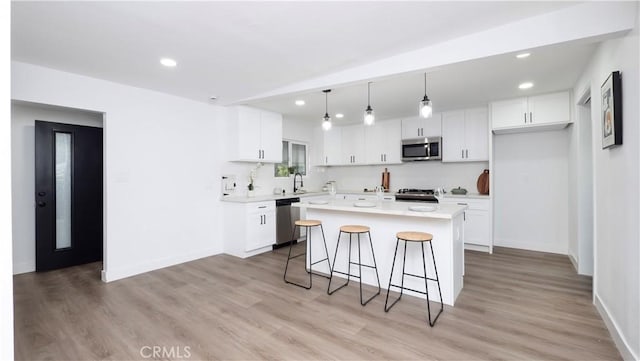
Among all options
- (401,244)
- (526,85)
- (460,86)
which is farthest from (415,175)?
(401,244)

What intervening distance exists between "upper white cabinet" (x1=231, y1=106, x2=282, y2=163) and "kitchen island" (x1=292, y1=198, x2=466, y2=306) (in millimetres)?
1773

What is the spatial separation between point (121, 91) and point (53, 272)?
103 inches

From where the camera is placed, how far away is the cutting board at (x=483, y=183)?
4966 mm

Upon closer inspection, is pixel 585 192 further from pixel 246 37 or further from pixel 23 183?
pixel 23 183

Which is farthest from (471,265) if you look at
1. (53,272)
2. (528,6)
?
(53,272)

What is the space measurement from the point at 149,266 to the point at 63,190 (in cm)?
170

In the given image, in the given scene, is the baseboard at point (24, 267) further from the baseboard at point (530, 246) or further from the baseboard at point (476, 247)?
the baseboard at point (530, 246)

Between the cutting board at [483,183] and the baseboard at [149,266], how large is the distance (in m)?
4.63

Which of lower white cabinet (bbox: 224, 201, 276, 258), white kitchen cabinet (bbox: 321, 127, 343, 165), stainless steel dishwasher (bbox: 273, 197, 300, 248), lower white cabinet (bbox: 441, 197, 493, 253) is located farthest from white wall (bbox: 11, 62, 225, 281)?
lower white cabinet (bbox: 441, 197, 493, 253)

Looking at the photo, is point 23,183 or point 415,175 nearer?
point 23,183

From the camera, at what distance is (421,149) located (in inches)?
215

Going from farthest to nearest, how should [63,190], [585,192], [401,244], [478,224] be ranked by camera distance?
[478,224]
[63,190]
[585,192]
[401,244]

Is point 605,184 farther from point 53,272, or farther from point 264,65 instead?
point 53,272

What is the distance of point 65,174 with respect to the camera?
4.18m
